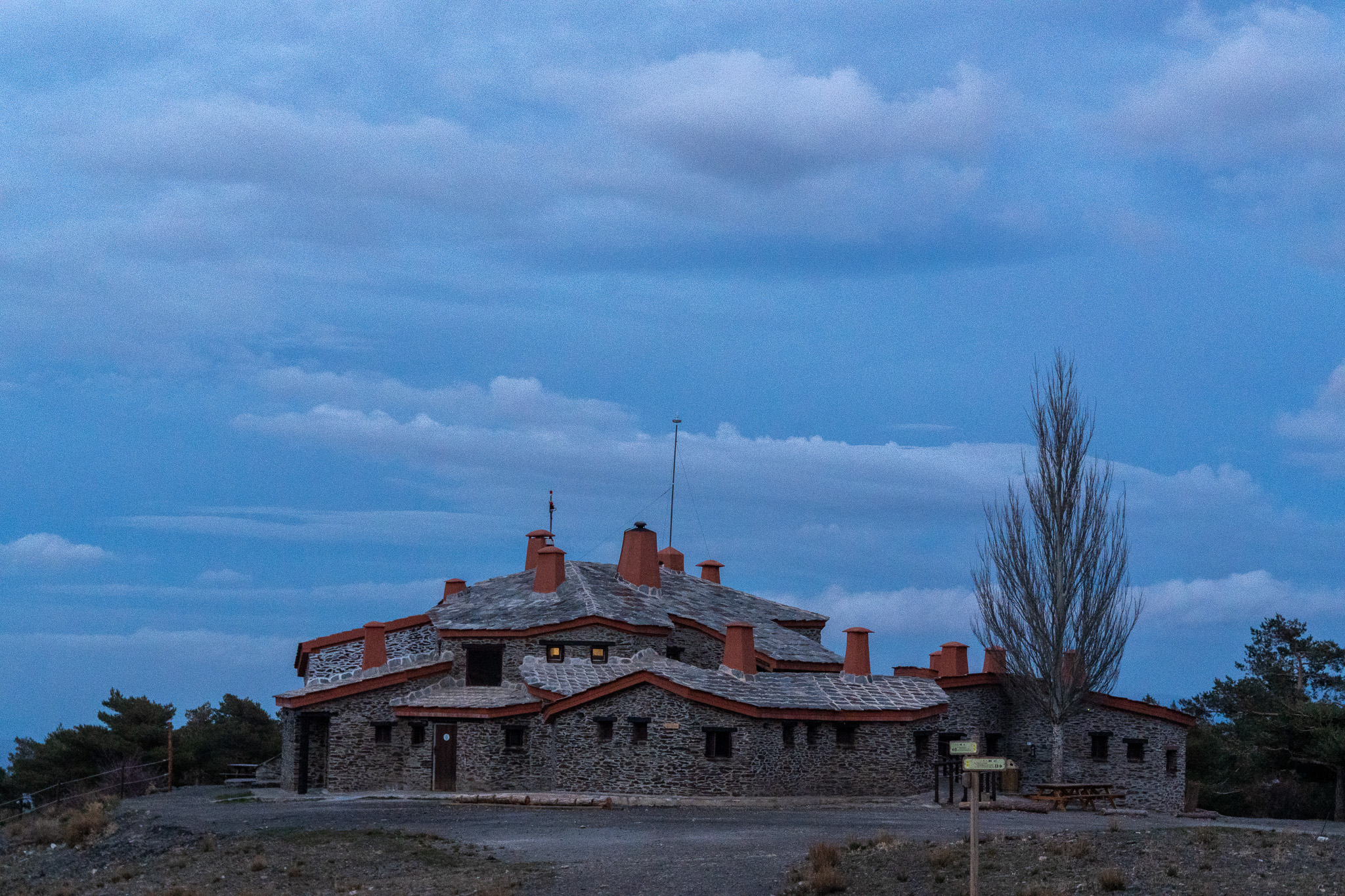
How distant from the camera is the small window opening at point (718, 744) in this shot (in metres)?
39.4

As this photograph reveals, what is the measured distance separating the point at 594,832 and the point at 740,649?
534 inches

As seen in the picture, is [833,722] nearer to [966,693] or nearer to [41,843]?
[966,693]

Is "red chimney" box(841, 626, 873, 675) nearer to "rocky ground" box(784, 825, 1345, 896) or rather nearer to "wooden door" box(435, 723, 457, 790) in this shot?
"wooden door" box(435, 723, 457, 790)

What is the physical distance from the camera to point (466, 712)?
41406 mm

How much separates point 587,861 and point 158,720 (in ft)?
134

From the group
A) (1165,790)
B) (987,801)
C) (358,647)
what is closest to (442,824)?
(987,801)

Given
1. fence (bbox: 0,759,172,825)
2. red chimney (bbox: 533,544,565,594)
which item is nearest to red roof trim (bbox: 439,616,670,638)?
red chimney (bbox: 533,544,565,594)

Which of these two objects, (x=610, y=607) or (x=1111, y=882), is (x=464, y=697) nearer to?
(x=610, y=607)

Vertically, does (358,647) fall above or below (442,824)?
above

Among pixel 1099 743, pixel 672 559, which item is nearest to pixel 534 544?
pixel 672 559

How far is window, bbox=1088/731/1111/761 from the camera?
1823 inches

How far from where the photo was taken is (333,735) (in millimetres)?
42688

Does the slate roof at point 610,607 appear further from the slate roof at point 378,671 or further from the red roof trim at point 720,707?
the red roof trim at point 720,707

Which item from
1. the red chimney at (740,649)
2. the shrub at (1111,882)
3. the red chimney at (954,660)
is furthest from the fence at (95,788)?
the shrub at (1111,882)
